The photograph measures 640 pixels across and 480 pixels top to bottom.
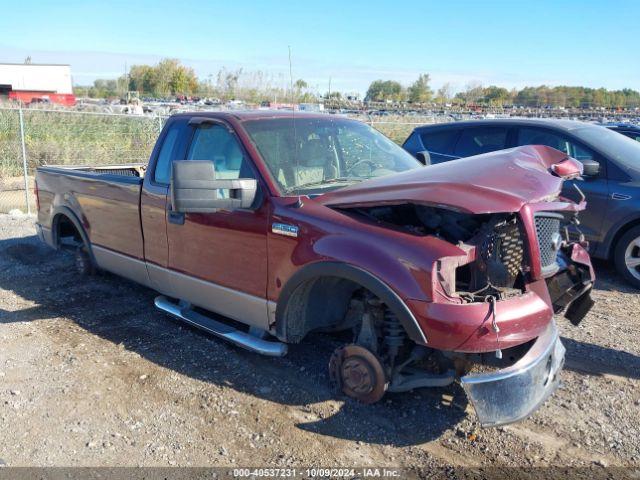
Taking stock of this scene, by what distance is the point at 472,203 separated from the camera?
317 cm

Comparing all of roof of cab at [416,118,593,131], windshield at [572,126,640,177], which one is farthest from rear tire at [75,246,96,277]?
windshield at [572,126,640,177]

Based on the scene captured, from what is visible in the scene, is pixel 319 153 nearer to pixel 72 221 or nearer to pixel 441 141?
pixel 72 221

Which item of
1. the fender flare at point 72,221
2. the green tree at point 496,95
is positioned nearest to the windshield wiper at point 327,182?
the fender flare at point 72,221

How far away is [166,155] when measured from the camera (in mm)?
5031

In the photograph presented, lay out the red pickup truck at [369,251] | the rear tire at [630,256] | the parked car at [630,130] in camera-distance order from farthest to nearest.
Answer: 1. the parked car at [630,130]
2. the rear tire at [630,256]
3. the red pickup truck at [369,251]

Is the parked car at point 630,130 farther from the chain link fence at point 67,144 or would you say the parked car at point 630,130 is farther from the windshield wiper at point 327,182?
the chain link fence at point 67,144

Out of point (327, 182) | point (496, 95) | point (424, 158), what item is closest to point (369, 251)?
point (327, 182)

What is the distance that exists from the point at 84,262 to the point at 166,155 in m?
2.19

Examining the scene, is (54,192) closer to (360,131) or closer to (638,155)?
(360,131)

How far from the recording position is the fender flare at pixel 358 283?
130 inches

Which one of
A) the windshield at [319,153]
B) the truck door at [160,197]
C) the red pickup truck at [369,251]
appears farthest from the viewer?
the truck door at [160,197]

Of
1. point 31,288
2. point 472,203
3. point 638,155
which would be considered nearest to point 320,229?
point 472,203

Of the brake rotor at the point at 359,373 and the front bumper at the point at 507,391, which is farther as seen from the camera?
the brake rotor at the point at 359,373

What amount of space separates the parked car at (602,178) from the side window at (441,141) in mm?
566
